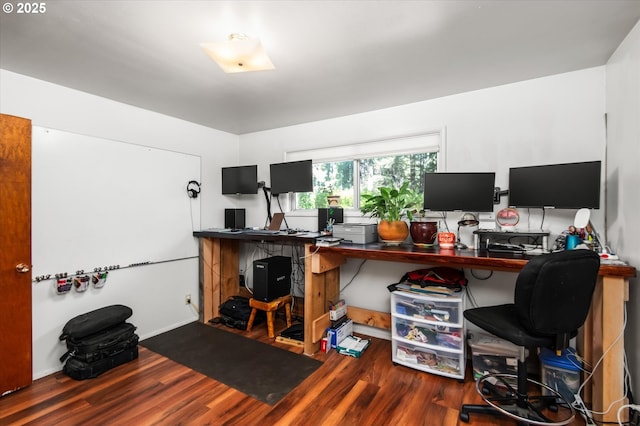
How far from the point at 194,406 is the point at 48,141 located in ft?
7.73

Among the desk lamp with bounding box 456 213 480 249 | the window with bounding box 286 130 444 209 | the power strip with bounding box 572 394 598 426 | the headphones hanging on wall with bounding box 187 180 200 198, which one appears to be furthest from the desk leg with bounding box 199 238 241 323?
the power strip with bounding box 572 394 598 426

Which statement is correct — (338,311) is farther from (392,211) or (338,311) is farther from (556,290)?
(556,290)

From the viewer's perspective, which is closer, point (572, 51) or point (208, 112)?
point (572, 51)

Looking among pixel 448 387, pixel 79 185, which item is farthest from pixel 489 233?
pixel 79 185

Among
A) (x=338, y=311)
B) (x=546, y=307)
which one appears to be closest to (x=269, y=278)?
(x=338, y=311)

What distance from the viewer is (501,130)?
241 centimetres

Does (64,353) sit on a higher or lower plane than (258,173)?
lower

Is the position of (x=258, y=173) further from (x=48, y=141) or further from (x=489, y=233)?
(x=489, y=233)

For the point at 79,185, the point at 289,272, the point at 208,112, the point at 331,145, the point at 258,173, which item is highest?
the point at 208,112

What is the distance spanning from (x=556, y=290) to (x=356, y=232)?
150cm

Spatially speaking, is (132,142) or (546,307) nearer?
(546,307)

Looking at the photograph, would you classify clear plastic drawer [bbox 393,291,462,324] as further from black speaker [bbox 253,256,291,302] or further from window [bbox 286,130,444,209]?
black speaker [bbox 253,256,291,302]

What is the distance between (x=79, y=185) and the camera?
8.23 ft

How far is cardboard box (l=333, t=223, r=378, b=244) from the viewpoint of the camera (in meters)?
2.63
